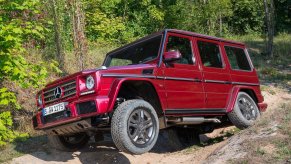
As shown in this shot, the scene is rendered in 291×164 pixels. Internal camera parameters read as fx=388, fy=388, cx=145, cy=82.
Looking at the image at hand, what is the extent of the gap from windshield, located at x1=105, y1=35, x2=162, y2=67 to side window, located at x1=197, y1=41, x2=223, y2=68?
995 mm

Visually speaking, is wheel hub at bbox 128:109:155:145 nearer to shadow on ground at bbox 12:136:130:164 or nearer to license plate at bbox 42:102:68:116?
license plate at bbox 42:102:68:116

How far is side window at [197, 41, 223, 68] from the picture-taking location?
7198mm

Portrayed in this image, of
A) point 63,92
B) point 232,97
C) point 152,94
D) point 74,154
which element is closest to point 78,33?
point 74,154

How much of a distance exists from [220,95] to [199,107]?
729 mm

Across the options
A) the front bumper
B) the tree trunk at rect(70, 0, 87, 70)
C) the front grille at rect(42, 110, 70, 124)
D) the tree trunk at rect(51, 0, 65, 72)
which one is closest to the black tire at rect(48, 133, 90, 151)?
the front grille at rect(42, 110, 70, 124)

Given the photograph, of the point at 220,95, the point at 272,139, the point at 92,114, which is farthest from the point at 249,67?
the point at 92,114

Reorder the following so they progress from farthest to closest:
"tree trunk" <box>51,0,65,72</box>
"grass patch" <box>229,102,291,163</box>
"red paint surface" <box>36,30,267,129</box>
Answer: "tree trunk" <box>51,0,65,72</box> → "red paint surface" <box>36,30,267,129</box> → "grass patch" <box>229,102,291,163</box>

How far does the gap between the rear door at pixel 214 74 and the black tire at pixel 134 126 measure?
1.60 metres

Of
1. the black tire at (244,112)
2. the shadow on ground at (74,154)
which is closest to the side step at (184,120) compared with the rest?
the black tire at (244,112)

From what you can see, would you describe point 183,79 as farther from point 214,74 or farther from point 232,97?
point 232,97

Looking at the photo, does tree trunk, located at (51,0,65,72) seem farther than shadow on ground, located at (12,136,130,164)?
Yes

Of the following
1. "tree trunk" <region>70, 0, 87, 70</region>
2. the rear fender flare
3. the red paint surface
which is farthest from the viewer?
"tree trunk" <region>70, 0, 87, 70</region>

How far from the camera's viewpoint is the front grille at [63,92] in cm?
566

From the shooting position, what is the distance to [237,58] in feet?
26.9
